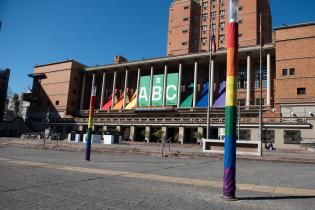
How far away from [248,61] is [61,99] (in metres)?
52.1

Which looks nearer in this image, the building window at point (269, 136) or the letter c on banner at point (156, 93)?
the building window at point (269, 136)

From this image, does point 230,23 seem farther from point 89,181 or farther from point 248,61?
point 248,61

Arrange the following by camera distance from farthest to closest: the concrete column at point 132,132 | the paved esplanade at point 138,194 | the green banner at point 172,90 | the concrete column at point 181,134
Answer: the green banner at point 172,90, the concrete column at point 132,132, the concrete column at point 181,134, the paved esplanade at point 138,194

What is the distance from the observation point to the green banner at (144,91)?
68688mm

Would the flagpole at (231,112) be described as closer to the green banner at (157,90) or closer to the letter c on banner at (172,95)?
the letter c on banner at (172,95)

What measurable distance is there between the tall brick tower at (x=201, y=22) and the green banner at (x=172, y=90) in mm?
15476

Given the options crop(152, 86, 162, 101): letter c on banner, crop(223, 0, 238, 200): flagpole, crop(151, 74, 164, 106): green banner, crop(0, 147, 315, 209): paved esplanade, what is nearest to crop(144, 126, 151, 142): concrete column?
crop(151, 74, 164, 106): green banner

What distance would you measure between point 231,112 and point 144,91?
62567 millimetres

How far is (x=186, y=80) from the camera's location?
70312 mm

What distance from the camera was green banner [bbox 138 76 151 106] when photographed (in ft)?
225

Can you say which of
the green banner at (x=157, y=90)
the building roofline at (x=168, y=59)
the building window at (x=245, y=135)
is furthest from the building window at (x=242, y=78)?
the green banner at (x=157, y=90)

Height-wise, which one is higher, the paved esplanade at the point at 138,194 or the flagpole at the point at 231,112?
the flagpole at the point at 231,112

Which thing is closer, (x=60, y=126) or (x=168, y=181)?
(x=168, y=181)

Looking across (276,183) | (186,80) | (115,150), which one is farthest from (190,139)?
(276,183)
